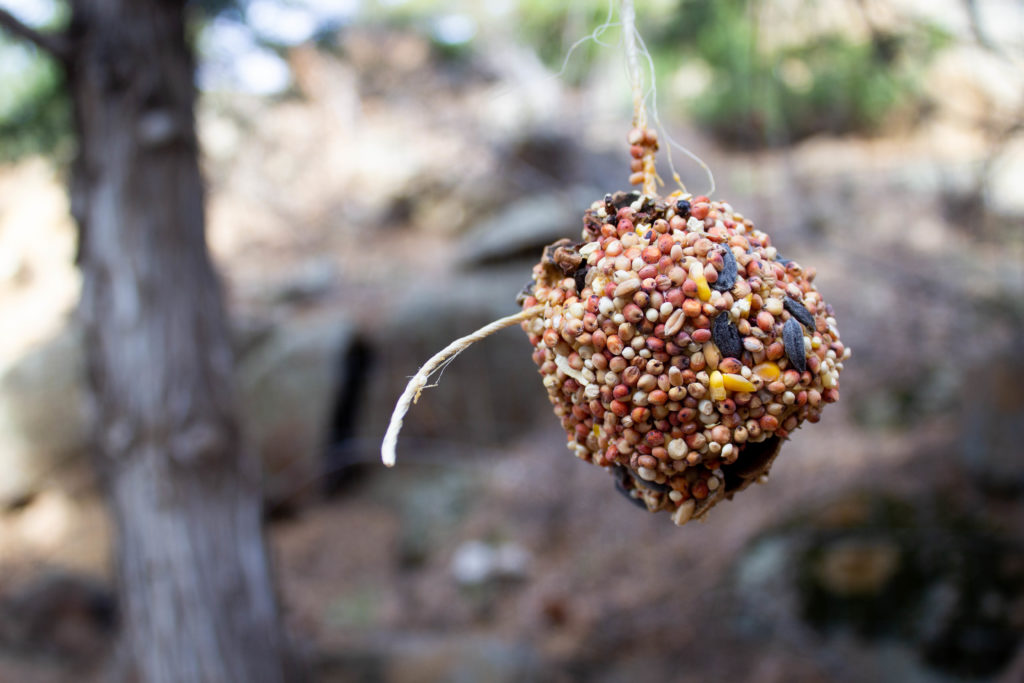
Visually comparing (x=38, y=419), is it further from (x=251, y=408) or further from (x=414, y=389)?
(x=414, y=389)

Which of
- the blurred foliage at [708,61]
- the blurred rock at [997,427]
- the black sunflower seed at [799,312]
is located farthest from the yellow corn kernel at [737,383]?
the blurred rock at [997,427]

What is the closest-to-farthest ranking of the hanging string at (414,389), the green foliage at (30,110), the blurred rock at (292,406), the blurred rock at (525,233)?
the hanging string at (414,389)
the green foliage at (30,110)
the blurred rock at (292,406)
the blurred rock at (525,233)

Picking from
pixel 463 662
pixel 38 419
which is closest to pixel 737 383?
pixel 463 662

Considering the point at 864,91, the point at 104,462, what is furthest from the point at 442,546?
the point at 864,91

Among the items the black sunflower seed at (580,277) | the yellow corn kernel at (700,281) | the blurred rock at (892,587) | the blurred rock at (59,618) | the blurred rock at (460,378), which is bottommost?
the blurred rock at (892,587)

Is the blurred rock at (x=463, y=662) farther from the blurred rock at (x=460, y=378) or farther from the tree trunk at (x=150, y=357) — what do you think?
the blurred rock at (x=460, y=378)

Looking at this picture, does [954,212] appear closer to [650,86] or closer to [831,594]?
[831,594]
